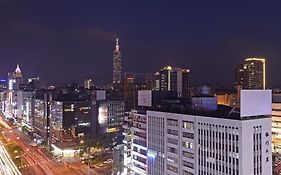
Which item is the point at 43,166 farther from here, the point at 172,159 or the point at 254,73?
the point at 254,73

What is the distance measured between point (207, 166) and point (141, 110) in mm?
13099

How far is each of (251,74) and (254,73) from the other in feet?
3.32

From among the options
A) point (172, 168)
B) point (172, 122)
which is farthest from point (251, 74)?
point (172, 168)

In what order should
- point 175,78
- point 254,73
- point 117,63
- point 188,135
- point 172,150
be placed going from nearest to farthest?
1. point 188,135
2. point 172,150
3. point 175,78
4. point 254,73
5. point 117,63

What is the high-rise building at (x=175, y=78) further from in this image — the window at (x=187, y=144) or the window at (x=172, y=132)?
the window at (x=187, y=144)

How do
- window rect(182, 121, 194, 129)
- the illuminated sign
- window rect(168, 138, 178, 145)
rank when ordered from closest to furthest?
window rect(182, 121, 194, 129) → window rect(168, 138, 178, 145) → the illuminated sign

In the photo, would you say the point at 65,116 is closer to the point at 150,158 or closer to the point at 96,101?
the point at 96,101

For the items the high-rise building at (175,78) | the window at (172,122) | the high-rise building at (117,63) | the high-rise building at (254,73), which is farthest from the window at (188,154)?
the high-rise building at (117,63)

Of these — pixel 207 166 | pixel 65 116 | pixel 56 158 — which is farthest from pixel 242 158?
pixel 65 116

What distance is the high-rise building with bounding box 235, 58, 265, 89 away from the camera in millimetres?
100438

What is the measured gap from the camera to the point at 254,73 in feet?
336

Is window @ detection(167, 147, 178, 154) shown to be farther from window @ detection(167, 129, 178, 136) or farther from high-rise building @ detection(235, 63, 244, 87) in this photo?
high-rise building @ detection(235, 63, 244, 87)

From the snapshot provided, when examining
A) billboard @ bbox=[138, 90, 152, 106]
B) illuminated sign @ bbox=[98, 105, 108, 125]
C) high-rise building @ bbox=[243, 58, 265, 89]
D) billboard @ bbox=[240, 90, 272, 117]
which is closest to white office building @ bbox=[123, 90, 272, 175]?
billboard @ bbox=[240, 90, 272, 117]

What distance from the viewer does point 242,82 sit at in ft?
346
